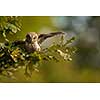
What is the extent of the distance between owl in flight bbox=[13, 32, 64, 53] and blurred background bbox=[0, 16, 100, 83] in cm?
3

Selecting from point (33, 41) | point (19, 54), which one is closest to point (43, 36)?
point (33, 41)

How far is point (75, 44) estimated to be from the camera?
4.44ft

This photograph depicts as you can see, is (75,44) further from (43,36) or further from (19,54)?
(19,54)

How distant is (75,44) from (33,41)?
0.98ft

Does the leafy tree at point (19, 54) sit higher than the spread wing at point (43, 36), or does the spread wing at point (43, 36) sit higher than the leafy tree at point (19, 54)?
the spread wing at point (43, 36)

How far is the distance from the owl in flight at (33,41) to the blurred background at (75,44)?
0.03 m

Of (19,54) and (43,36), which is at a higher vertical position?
(43,36)

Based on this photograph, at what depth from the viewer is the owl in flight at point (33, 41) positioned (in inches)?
53.4

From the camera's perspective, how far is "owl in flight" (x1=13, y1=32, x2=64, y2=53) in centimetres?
136
